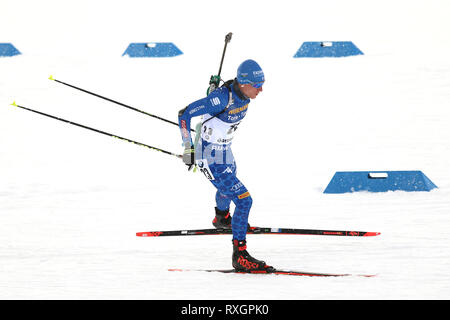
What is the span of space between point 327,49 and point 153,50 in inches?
155

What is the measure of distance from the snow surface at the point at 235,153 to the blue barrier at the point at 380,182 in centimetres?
11

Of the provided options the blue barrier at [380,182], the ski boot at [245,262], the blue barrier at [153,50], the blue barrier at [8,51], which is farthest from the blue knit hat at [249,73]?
the blue barrier at [8,51]

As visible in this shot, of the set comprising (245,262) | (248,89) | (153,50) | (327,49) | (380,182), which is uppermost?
(327,49)

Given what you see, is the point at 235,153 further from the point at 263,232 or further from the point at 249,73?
the point at 249,73

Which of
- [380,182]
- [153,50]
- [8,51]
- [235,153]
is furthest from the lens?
[8,51]

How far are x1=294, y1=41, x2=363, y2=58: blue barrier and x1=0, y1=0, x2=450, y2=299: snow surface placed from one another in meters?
0.33

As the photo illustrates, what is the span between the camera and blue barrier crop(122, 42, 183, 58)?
61.5ft

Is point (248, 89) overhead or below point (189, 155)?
overhead

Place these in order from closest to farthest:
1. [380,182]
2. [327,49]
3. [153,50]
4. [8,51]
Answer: [380,182], [327,49], [153,50], [8,51]

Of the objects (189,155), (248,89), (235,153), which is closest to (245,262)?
(189,155)

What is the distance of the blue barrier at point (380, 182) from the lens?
9.42 meters

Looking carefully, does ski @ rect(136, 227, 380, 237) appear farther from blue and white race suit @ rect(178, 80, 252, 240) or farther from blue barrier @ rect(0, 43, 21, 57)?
blue barrier @ rect(0, 43, 21, 57)

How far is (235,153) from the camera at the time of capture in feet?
38.6

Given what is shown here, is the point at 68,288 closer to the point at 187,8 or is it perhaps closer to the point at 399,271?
the point at 399,271
